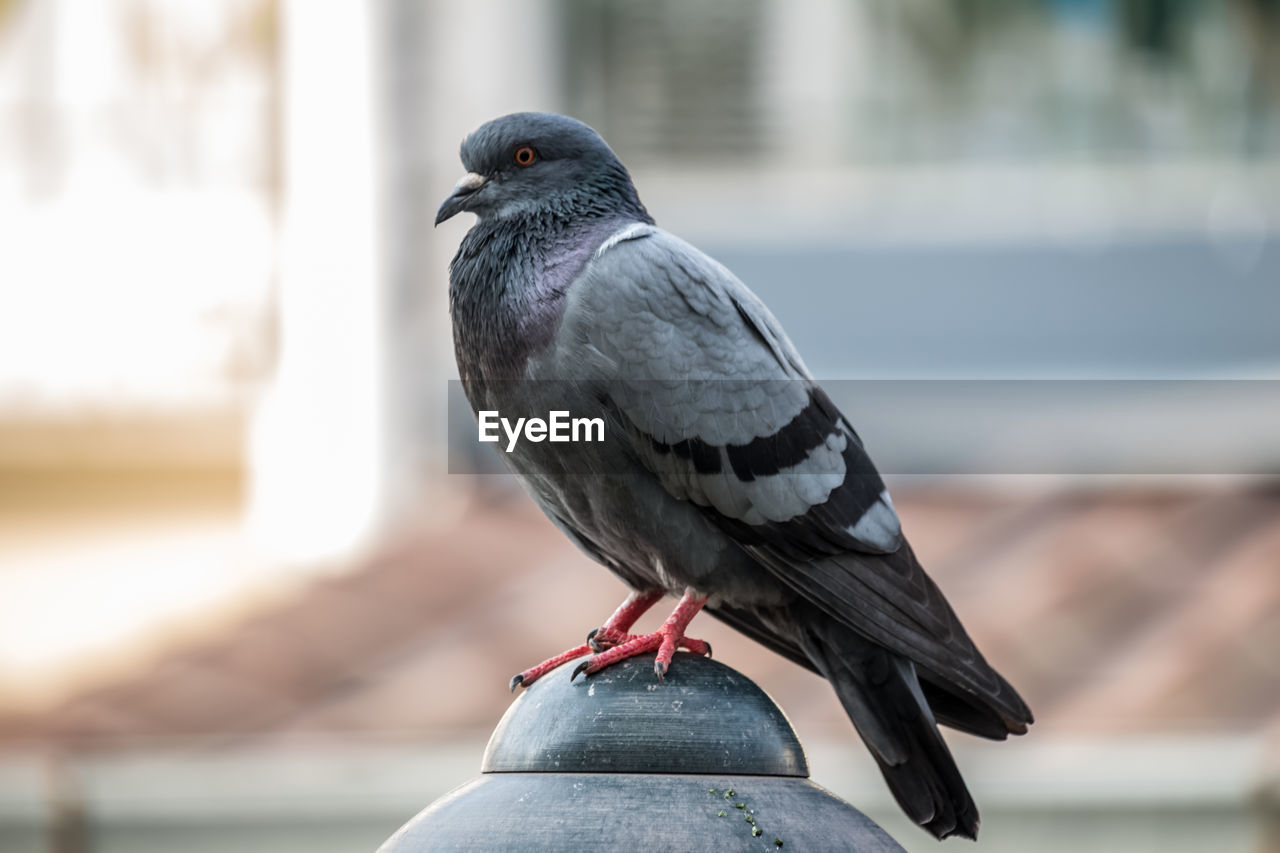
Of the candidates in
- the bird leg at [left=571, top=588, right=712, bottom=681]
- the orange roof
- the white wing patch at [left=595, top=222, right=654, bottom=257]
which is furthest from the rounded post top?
the orange roof

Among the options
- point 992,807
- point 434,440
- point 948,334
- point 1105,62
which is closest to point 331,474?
point 434,440

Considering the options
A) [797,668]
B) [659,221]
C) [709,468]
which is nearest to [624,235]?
[709,468]

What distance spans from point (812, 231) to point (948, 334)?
2.82 feet

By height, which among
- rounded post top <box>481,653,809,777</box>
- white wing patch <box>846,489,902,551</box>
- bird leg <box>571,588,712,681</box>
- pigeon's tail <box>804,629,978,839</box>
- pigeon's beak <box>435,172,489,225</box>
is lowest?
pigeon's tail <box>804,629,978,839</box>

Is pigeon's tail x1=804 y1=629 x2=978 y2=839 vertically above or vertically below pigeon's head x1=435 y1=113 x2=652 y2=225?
below

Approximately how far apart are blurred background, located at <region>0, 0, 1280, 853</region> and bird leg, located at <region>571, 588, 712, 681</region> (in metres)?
4.58

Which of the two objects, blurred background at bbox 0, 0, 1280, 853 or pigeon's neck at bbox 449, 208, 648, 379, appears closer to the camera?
pigeon's neck at bbox 449, 208, 648, 379

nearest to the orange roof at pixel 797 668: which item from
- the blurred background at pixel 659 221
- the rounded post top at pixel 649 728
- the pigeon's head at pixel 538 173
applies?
the blurred background at pixel 659 221

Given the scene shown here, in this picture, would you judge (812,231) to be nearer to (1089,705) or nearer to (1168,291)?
(1168,291)

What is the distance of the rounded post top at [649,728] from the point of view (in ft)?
9.50

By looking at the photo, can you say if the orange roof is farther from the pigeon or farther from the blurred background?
the pigeon

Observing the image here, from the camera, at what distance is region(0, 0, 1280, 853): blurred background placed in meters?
8.44

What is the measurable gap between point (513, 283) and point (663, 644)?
771 millimetres

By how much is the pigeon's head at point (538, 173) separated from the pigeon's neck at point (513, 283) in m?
0.04
